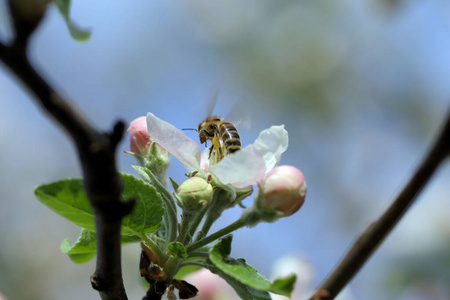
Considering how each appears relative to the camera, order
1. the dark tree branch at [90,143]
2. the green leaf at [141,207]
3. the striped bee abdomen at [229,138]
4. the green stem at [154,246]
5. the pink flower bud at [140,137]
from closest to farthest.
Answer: the dark tree branch at [90,143] → the green leaf at [141,207] → the green stem at [154,246] → the pink flower bud at [140,137] → the striped bee abdomen at [229,138]

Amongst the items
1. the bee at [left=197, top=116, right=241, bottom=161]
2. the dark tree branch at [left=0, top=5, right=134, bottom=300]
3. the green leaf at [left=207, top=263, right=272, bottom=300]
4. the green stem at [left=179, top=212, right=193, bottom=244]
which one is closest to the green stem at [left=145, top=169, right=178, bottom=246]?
the green stem at [left=179, top=212, right=193, bottom=244]

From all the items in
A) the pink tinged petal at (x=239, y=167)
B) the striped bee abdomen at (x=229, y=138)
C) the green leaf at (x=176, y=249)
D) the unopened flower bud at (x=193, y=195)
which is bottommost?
the green leaf at (x=176, y=249)

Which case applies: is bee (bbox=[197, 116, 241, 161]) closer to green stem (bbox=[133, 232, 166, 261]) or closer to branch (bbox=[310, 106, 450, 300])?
green stem (bbox=[133, 232, 166, 261])

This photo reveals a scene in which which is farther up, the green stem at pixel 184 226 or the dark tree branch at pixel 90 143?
the dark tree branch at pixel 90 143

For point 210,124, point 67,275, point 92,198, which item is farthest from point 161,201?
point 67,275

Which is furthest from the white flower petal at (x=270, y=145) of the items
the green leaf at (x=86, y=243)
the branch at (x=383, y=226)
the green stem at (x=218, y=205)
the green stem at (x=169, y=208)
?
the branch at (x=383, y=226)

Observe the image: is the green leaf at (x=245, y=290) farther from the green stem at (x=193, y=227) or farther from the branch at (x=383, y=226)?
the branch at (x=383, y=226)

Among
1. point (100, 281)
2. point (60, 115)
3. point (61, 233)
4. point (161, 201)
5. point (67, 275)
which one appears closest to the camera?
point (60, 115)

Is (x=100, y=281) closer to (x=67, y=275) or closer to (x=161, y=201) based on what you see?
(x=161, y=201)
